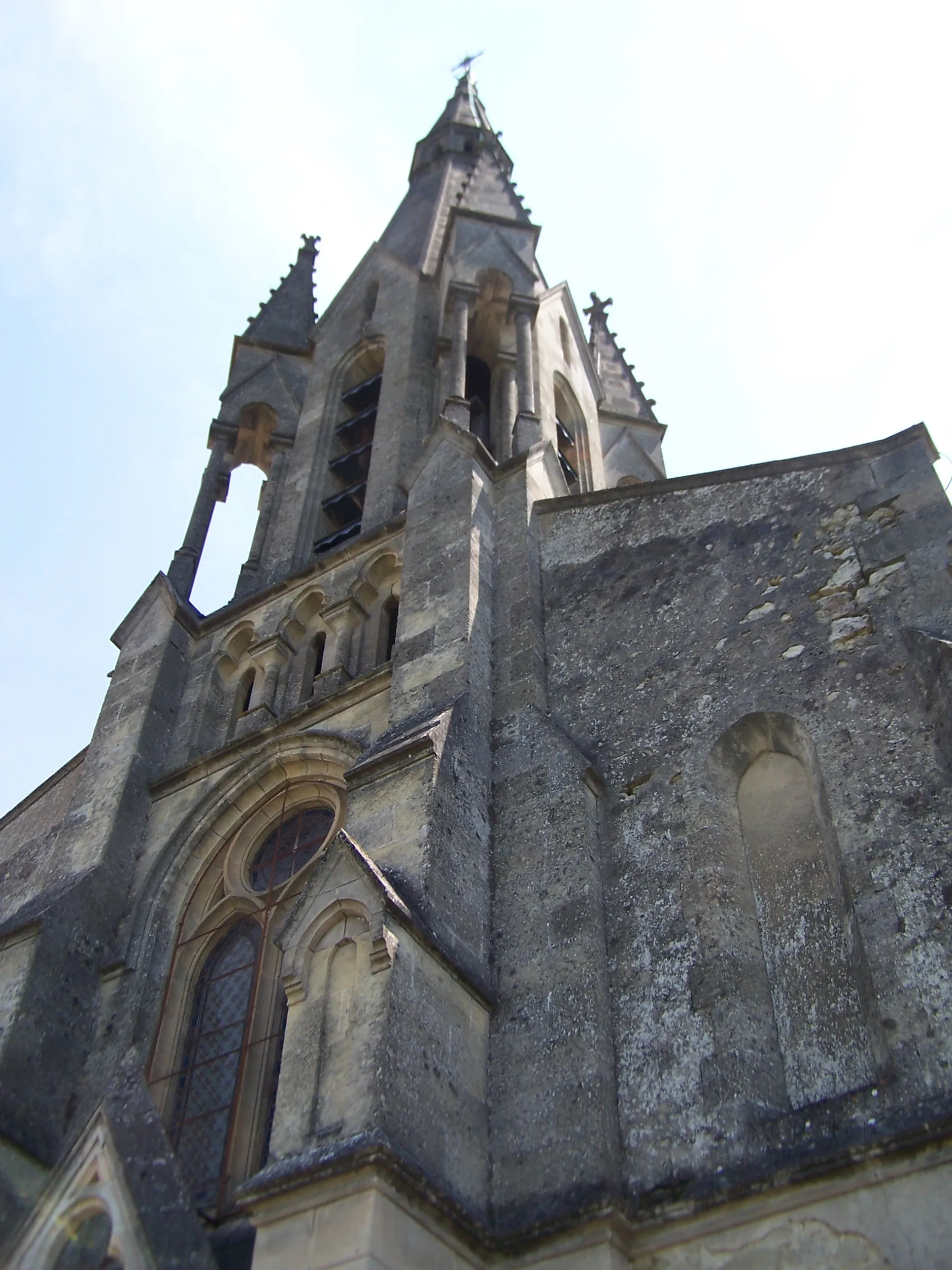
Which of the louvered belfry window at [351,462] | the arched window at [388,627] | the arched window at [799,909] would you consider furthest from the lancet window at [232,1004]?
the louvered belfry window at [351,462]

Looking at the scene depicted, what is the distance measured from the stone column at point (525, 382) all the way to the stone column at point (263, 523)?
3331 millimetres

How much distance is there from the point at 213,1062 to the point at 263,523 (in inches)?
321

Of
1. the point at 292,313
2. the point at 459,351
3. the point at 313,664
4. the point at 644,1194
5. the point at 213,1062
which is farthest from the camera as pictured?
the point at 292,313

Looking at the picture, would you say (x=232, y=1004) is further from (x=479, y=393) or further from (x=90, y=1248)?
(x=479, y=393)

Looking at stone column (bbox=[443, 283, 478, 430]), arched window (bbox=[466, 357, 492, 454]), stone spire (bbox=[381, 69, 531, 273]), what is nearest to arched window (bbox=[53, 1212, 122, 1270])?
stone column (bbox=[443, 283, 478, 430])

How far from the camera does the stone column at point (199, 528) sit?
49.6 feet

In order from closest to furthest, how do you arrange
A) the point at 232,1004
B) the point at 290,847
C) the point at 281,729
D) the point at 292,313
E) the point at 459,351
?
the point at 232,1004
the point at 290,847
the point at 281,729
the point at 459,351
the point at 292,313

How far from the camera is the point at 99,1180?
6.90 m

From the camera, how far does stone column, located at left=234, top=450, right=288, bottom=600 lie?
15391mm

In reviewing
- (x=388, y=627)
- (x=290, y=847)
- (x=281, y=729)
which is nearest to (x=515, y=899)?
(x=290, y=847)

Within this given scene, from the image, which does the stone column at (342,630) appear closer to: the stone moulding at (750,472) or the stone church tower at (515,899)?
the stone church tower at (515,899)

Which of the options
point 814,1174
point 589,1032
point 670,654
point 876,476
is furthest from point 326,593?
point 814,1174

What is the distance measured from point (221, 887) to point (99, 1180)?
4.16 meters

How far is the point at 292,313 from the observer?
20812 mm
